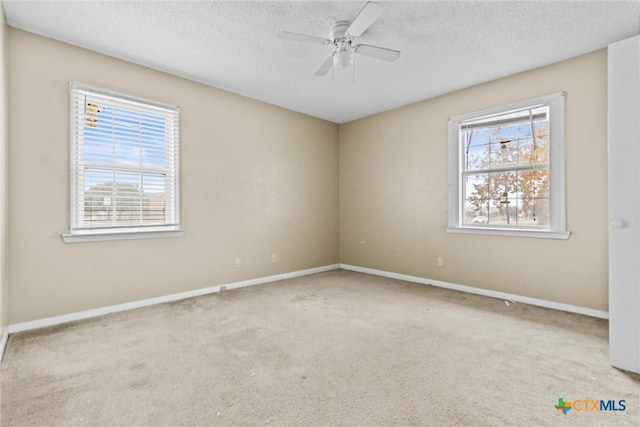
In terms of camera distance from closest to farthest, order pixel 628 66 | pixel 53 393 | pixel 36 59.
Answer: pixel 53 393, pixel 628 66, pixel 36 59

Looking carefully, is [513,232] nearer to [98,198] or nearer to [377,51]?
[377,51]

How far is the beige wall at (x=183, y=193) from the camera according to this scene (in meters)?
2.74

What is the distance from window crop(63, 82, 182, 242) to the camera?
3018mm

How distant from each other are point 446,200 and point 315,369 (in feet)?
9.82

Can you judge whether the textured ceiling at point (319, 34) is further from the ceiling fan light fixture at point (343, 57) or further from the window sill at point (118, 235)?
the window sill at point (118, 235)

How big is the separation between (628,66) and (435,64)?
1.63 meters

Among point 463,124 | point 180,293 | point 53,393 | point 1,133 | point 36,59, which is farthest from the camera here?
point 463,124

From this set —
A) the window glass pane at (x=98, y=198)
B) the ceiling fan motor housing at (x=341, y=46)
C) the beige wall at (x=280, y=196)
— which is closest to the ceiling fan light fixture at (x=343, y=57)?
the ceiling fan motor housing at (x=341, y=46)

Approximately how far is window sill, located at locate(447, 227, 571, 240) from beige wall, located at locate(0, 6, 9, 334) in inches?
176

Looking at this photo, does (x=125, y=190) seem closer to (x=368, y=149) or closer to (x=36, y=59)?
(x=36, y=59)

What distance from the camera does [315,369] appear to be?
207 cm

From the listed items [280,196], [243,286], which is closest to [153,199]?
[243,286]

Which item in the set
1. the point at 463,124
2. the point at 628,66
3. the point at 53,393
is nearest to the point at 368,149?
the point at 463,124

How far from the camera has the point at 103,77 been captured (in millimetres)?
3143
